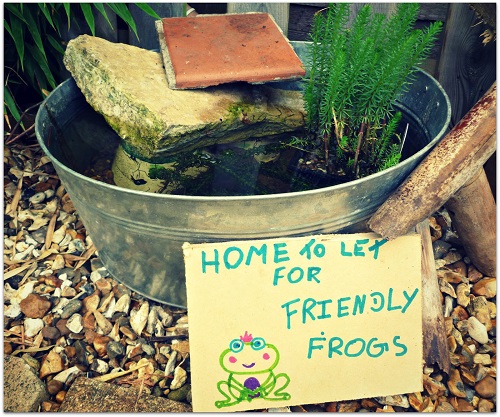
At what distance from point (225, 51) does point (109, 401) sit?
4.18ft

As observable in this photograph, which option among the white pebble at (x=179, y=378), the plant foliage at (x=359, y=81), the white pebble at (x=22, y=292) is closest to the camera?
the plant foliage at (x=359, y=81)

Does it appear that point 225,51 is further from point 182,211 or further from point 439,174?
point 439,174

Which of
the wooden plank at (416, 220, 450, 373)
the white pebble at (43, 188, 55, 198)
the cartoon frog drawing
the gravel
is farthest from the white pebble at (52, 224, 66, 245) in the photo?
the wooden plank at (416, 220, 450, 373)

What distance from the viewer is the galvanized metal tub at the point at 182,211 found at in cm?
152

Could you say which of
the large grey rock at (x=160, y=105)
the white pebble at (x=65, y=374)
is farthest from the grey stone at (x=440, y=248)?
the white pebble at (x=65, y=374)

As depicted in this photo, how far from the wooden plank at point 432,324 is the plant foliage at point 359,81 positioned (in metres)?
0.45

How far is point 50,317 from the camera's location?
2051 mm

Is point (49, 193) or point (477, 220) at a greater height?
point (477, 220)

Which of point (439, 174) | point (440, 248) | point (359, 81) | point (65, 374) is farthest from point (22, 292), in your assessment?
point (440, 248)

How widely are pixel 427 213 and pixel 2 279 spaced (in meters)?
1.58

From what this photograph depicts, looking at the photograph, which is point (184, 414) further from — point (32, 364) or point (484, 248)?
point (484, 248)

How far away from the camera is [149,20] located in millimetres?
2400

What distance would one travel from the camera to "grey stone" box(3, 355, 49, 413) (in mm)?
1746

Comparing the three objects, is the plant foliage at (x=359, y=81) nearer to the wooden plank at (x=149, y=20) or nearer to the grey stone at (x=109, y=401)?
the wooden plank at (x=149, y=20)
